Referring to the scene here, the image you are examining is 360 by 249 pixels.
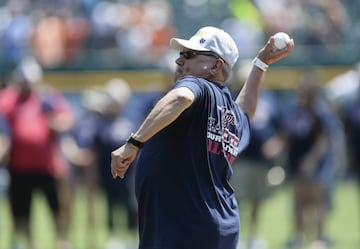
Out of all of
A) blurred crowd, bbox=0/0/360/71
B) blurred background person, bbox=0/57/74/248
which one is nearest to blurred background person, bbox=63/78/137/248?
blurred background person, bbox=0/57/74/248

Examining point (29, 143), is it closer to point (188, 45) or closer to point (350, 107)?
point (350, 107)

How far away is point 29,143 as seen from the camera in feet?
43.1

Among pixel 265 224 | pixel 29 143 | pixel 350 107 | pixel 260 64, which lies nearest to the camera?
pixel 260 64

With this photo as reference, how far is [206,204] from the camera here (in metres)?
6.25

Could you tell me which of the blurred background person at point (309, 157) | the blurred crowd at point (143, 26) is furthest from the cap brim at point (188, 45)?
the blurred crowd at point (143, 26)

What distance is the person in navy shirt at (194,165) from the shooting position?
617 cm

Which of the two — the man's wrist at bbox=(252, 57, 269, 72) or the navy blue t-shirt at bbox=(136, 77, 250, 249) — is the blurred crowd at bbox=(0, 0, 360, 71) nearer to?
the man's wrist at bbox=(252, 57, 269, 72)

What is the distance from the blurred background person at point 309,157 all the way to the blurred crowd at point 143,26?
4653mm

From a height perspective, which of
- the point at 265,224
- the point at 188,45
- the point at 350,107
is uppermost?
the point at 188,45

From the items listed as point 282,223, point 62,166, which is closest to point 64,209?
point 62,166

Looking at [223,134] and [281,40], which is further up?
[281,40]

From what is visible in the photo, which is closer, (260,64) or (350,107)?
(260,64)

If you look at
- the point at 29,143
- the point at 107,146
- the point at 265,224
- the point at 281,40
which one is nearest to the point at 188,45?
the point at 281,40

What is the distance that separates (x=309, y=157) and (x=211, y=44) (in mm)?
7639
